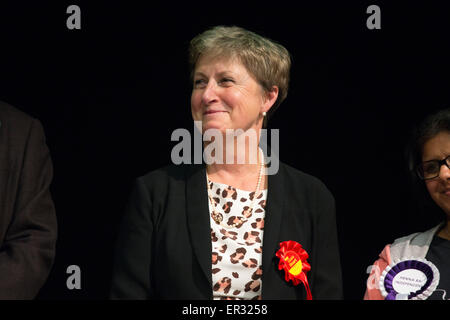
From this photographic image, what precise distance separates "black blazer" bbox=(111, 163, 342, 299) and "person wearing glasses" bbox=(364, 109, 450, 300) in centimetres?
21

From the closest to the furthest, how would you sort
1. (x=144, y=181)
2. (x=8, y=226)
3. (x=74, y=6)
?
(x=8, y=226), (x=144, y=181), (x=74, y=6)

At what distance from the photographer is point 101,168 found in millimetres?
3236

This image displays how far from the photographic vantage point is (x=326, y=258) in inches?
110

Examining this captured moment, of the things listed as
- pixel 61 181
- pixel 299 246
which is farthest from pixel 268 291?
pixel 61 181

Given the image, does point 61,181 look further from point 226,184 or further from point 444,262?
point 444,262

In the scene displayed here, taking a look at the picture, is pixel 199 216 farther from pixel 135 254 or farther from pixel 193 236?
pixel 135 254

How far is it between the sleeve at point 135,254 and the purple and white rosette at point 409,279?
949 mm

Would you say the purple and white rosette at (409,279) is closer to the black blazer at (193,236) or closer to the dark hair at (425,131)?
the black blazer at (193,236)

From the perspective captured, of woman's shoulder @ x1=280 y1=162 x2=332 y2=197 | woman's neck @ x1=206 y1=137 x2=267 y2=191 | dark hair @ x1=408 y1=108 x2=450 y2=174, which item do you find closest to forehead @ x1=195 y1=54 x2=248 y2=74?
woman's neck @ x1=206 y1=137 x2=267 y2=191

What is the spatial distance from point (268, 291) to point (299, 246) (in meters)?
0.21

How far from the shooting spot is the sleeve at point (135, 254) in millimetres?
2613

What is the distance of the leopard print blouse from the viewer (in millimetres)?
2641

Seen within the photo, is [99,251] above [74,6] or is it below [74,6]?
below

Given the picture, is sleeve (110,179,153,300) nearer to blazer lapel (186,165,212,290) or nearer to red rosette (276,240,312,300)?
blazer lapel (186,165,212,290)
